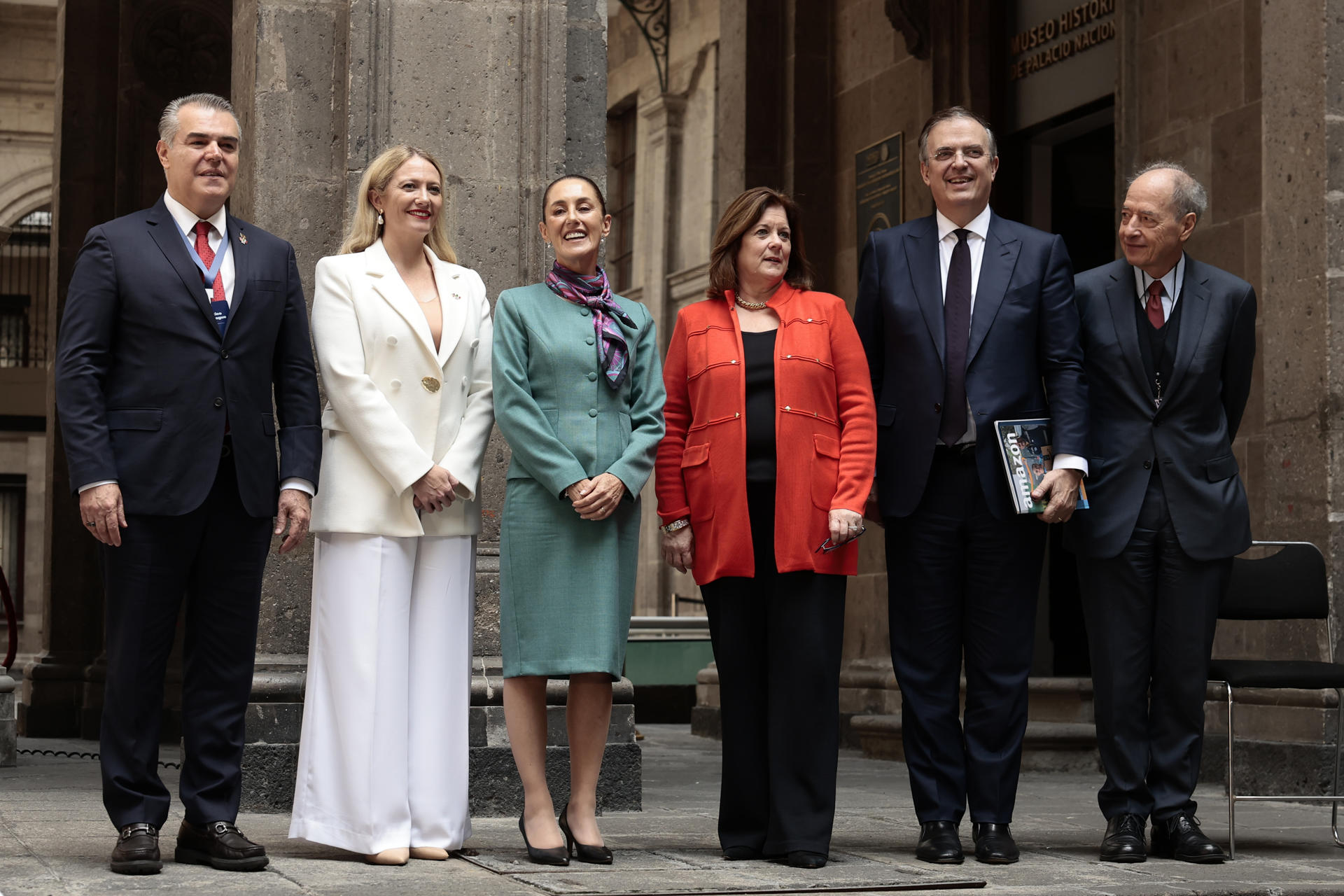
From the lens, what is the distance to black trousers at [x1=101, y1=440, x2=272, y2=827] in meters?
5.18

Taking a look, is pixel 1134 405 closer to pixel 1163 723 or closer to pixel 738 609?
pixel 1163 723

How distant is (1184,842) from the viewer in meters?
5.68

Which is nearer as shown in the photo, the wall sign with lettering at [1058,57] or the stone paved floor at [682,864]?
the stone paved floor at [682,864]

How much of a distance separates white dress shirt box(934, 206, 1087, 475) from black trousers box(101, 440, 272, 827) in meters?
2.18

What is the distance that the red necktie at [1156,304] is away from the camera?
236 inches

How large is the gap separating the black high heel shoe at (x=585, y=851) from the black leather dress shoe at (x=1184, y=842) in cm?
178

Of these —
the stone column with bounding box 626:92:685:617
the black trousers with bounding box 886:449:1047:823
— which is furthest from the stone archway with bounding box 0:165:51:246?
the black trousers with bounding box 886:449:1047:823

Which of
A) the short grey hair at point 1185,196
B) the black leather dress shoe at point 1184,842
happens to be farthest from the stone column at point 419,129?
the short grey hair at point 1185,196

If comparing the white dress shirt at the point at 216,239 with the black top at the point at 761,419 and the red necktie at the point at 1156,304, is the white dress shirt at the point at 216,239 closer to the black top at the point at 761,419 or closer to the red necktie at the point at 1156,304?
the black top at the point at 761,419

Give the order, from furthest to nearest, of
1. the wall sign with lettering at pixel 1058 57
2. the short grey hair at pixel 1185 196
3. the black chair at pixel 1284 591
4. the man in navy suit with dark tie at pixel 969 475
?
the wall sign with lettering at pixel 1058 57 < the black chair at pixel 1284 591 < the short grey hair at pixel 1185 196 < the man in navy suit with dark tie at pixel 969 475

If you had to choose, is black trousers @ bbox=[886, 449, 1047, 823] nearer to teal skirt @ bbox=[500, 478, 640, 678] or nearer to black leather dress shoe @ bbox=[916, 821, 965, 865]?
black leather dress shoe @ bbox=[916, 821, 965, 865]

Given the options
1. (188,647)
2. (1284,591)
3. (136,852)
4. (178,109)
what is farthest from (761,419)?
(1284,591)

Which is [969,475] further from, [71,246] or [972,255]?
[71,246]

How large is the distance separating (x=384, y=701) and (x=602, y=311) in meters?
1.37
